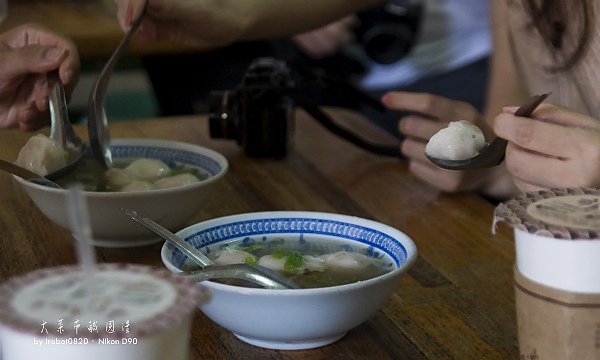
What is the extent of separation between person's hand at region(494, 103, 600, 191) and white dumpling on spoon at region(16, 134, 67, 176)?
0.57m

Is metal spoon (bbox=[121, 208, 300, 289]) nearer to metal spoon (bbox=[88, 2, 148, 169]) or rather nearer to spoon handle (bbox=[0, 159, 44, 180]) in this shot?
spoon handle (bbox=[0, 159, 44, 180])

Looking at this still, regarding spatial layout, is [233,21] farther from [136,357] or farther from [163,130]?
[136,357]

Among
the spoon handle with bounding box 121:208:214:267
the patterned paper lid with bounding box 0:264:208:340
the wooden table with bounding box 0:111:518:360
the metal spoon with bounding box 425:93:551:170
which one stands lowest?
the wooden table with bounding box 0:111:518:360

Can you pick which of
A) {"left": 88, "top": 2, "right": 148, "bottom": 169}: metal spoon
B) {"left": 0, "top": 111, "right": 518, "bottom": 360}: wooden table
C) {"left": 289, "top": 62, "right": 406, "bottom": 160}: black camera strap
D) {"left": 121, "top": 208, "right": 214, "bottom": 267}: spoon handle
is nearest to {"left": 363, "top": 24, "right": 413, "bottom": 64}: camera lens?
{"left": 0, "top": 111, "right": 518, "bottom": 360}: wooden table

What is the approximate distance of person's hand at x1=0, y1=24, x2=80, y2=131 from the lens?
47.9 inches

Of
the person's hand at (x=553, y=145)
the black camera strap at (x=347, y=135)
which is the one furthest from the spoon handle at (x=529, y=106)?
the black camera strap at (x=347, y=135)

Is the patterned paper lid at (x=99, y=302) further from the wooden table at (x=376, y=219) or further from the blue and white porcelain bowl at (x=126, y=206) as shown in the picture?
the blue and white porcelain bowl at (x=126, y=206)

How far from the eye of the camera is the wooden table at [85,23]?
2869 millimetres

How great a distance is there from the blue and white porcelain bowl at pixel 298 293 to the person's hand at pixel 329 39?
1.76 metres

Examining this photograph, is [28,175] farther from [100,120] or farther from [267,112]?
[267,112]

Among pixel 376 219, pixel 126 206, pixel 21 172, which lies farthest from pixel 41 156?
pixel 376 219

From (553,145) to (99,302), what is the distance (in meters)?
0.63

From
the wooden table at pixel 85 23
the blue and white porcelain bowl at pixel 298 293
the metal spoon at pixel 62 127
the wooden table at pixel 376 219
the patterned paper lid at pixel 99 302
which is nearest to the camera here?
the patterned paper lid at pixel 99 302

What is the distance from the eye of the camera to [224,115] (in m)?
1.51
